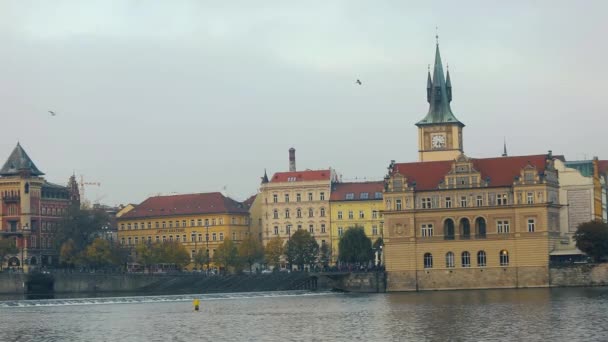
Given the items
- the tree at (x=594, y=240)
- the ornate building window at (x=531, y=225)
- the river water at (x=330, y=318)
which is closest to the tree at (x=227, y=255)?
the river water at (x=330, y=318)

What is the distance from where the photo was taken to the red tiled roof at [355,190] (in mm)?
186125

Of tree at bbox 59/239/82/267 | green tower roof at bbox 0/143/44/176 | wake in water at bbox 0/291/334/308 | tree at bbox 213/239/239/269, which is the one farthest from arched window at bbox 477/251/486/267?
green tower roof at bbox 0/143/44/176

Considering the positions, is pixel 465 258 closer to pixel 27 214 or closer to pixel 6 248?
pixel 6 248

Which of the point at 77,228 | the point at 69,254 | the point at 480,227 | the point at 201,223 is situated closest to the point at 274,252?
the point at 201,223

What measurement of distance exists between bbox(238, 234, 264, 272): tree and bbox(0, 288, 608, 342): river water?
136 feet

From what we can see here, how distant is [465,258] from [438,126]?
34872mm

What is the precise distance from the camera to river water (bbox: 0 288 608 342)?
78938 millimetres

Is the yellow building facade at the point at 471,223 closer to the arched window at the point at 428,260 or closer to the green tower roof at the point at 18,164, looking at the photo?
the arched window at the point at 428,260

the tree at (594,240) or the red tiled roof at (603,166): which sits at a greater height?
the red tiled roof at (603,166)

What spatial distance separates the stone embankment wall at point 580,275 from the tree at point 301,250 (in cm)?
4103

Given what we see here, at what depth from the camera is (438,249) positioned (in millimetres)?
141625

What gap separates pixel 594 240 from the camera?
5315 inches

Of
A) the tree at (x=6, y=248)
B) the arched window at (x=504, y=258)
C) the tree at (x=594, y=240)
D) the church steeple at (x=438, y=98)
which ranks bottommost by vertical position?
the arched window at (x=504, y=258)

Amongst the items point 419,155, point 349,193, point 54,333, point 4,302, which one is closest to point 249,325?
point 54,333
